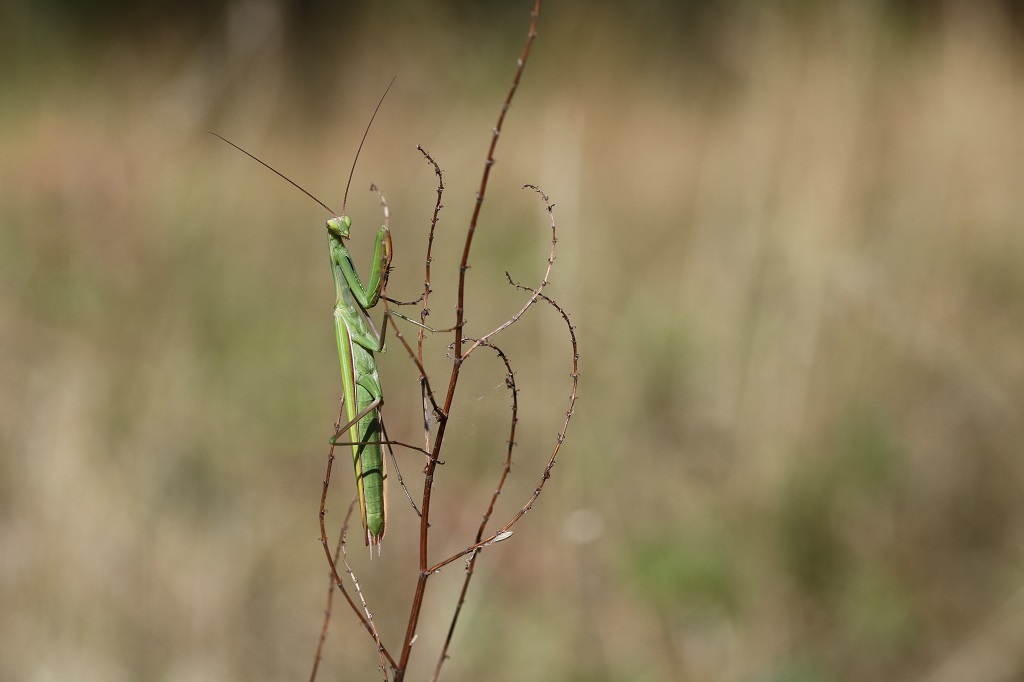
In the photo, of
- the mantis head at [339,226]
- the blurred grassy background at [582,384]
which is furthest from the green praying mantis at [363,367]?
the blurred grassy background at [582,384]

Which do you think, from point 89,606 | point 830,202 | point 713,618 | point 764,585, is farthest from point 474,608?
point 830,202

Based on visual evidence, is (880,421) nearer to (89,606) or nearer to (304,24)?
(89,606)

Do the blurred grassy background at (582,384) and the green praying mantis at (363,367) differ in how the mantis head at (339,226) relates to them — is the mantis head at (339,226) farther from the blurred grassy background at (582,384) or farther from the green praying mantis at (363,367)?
the blurred grassy background at (582,384)

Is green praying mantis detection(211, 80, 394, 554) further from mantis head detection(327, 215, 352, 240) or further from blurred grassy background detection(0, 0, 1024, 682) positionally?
blurred grassy background detection(0, 0, 1024, 682)

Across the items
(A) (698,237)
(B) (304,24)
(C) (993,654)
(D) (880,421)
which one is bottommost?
(C) (993,654)

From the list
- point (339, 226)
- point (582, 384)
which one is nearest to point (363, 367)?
point (339, 226)

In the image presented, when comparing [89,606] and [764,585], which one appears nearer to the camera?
[89,606]
